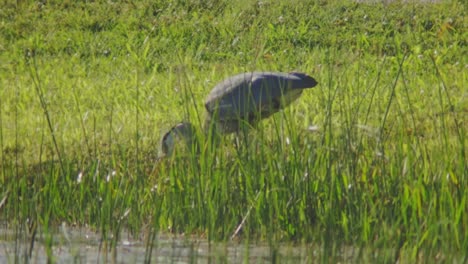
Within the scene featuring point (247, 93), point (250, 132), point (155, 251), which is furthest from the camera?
point (247, 93)

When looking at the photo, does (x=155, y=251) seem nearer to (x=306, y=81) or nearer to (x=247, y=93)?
(x=247, y=93)

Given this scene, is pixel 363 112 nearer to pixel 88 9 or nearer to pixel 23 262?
pixel 23 262

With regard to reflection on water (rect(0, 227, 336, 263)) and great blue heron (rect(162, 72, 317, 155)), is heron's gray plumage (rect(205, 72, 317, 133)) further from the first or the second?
reflection on water (rect(0, 227, 336, 263))

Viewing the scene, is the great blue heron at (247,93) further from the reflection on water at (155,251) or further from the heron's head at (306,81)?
the reflection on water at (155,251)

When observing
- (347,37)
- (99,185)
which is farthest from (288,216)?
(347,37)

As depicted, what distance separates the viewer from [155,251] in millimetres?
4359

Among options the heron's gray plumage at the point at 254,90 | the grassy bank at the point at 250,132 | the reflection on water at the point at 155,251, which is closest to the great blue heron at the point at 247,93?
the heron's gray plumage at the point at 254,90

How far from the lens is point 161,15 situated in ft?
37.2

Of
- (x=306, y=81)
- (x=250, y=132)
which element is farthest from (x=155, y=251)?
(x=306, y=81)

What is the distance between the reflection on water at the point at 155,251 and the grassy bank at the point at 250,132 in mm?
64

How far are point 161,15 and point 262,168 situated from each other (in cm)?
686

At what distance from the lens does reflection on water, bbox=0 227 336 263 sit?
161 inches

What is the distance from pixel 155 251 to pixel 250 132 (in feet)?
4.17

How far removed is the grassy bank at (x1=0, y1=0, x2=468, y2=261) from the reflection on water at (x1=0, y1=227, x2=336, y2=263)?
0.06 meters
